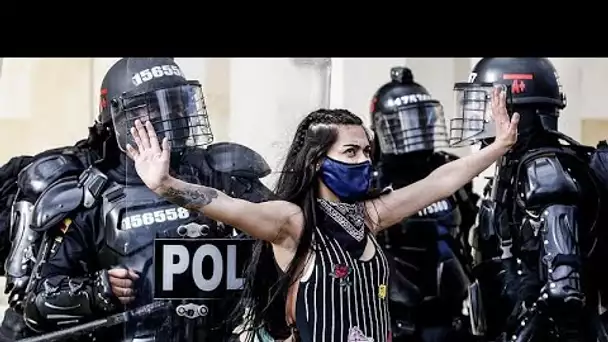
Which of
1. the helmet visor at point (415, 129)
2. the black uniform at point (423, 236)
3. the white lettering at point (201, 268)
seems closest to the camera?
the white lettering at point (201, 268)

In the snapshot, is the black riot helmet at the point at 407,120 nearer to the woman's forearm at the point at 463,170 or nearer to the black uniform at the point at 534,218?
the black uniform at the point at 534,218

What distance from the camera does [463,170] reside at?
221 inches

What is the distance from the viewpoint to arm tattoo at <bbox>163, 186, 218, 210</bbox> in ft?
17.4

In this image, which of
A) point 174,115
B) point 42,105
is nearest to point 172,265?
point 174,115

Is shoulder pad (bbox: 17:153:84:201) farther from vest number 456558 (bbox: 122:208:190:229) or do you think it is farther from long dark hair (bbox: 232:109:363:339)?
long dark hair (bbox: 232:109:363:339)

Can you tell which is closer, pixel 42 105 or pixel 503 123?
pixel 503 123

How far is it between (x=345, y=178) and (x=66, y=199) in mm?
1234

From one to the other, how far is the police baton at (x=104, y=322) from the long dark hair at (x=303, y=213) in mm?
387

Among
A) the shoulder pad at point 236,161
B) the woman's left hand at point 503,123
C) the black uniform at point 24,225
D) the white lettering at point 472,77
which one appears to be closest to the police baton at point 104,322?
the black uniform at point 24,225

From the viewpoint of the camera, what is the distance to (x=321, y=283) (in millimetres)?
5336

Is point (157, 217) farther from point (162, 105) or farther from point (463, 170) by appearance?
point (463, 170)

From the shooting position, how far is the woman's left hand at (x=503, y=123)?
5.64m

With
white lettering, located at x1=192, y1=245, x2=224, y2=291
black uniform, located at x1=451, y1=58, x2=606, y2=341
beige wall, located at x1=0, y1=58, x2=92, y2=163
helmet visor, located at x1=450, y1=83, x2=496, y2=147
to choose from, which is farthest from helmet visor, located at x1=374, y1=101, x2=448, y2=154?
white lettering, located at x1=192, y1=245, x2=224, y2=291
